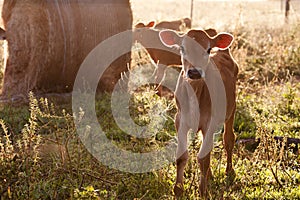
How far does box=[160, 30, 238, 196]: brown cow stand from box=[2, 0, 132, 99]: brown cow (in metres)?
3.83

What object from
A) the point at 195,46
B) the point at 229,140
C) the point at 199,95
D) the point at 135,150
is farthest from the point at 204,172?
the point at 135,150

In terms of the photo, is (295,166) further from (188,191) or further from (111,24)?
(111,24)

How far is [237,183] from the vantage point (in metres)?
5.25

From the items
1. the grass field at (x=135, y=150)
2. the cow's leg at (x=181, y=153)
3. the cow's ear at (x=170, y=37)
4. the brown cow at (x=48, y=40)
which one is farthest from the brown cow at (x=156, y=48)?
the cow's leg at (x=181, y=153)

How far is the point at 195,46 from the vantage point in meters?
5.12

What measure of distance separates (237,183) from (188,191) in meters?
0.68

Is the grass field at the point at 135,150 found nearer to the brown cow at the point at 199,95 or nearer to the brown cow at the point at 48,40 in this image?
the brown cow at the point at 199,95

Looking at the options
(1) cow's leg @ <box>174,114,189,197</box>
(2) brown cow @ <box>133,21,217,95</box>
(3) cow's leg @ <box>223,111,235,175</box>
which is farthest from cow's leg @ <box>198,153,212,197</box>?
(2) brown cow @ <box>133,21,217,95</box>

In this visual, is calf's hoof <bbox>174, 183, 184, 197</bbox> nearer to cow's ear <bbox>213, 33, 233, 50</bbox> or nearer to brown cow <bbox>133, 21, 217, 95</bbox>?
cow's ear <bbox>213, 33, 233, 50</bbox>

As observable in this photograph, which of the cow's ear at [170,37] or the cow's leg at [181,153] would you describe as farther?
the cow's ear at [170,37]

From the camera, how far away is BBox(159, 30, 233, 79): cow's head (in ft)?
16.1

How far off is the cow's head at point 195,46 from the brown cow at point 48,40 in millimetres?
3822

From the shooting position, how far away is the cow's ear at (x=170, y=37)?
5.35 metres

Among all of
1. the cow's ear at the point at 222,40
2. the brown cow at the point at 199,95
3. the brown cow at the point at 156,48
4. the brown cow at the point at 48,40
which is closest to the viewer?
the brown cow at the point at 199,95
